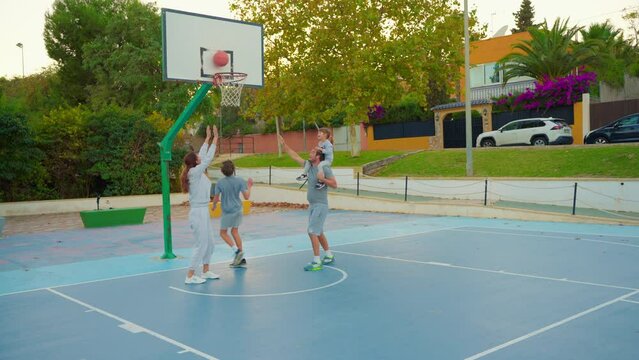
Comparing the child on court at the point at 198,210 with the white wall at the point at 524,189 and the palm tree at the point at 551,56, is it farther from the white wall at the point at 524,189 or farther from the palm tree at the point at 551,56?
the palm tree at the point at 551,56

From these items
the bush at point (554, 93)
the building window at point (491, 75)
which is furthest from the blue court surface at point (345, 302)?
the building window at point (491, 75)

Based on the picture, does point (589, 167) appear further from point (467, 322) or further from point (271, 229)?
point (467, 322)

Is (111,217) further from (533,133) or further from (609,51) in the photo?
(609,51)

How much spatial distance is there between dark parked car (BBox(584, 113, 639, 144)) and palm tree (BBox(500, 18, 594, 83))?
8.71 metres

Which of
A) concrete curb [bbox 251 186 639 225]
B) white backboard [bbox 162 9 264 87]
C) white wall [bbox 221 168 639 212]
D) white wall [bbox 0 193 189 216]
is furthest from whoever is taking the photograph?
white wall [bbox 0 193 189 216]

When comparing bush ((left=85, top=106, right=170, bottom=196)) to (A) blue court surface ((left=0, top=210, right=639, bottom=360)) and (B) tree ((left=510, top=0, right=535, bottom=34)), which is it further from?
(B) tree ((left=510, top=0, right=535, bottom=34))

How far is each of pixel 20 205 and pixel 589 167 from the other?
73.6 feet

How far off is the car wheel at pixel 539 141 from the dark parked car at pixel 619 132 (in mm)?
1952

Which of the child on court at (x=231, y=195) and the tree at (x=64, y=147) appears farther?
the tree at (x=64, y=147)

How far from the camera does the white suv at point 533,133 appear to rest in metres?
26.5

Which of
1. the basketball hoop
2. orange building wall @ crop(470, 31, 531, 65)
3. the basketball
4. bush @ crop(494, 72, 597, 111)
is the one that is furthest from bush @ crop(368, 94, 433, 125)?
the basketball

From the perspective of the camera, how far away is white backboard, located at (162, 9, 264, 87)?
39.8 feet

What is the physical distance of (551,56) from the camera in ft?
108

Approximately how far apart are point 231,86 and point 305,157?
2316 cm
